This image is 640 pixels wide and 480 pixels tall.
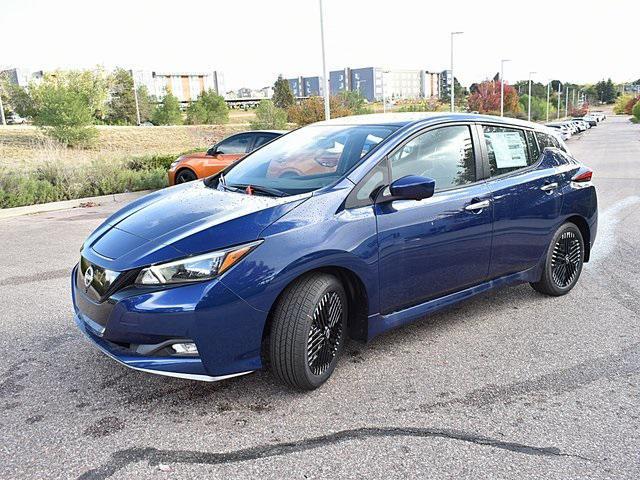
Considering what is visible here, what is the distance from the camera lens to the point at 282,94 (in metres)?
65.6

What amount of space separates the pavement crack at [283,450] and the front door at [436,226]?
37.1 inches

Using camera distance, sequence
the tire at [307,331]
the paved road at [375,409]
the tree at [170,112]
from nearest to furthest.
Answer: the paved road at [375,409]
the tire at [307,331]
the tree at [170,112]

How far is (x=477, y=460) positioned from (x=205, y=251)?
5.67 feet

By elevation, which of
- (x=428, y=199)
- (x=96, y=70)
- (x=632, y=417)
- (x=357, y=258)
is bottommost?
(x=632, y=417)

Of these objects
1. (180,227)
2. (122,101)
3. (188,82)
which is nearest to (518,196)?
(180,227)

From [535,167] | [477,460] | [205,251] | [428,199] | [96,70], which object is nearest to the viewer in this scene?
[477,460]

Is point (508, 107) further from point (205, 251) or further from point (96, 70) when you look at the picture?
point (205, 251)

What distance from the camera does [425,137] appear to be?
162 inches

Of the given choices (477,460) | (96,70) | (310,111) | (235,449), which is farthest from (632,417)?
(96,70)

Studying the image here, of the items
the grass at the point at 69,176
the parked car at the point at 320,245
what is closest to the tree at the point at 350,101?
the grass at the point at 69,176

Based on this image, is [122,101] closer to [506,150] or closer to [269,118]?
[269,118]

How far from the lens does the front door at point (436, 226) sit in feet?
12.2

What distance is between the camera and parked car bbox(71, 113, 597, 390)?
3045mm

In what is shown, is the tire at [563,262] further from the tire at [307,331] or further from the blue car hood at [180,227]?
the blue car hood at [180,227]
